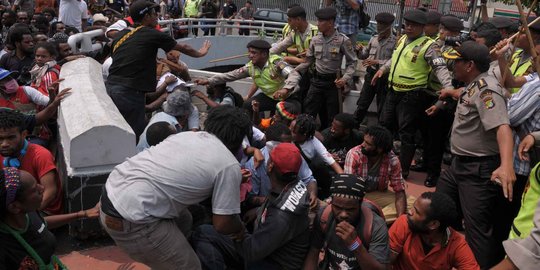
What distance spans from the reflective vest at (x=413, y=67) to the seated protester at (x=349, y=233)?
3050 millimetres

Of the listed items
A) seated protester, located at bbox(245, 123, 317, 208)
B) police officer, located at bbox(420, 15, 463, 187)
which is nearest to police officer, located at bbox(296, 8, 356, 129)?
police officer, located at bbox(420, 15, 463, 187)

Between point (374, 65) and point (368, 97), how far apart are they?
472 mm

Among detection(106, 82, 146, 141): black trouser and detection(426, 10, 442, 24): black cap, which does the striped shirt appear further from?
detection(106, 82, 146, 141): black trouser

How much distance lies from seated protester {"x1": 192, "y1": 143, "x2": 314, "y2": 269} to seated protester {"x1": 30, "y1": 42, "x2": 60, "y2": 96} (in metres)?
2.70

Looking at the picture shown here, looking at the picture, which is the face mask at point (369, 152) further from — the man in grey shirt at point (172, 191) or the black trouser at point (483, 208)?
the man in grey shirt at point (172, 191)

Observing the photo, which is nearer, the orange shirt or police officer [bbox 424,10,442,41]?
the orange shirt

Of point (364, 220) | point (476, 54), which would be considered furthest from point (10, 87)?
point (476, 54)

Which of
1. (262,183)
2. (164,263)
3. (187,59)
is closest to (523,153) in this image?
(262,183)

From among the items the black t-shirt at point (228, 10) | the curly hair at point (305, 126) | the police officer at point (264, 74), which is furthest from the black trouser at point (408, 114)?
the black t-shirt at point (228, 10)

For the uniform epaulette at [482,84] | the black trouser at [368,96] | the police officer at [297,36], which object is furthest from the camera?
the police officer at [297,36]

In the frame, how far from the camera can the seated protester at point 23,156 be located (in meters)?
3.56

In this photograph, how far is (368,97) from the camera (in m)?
6.88

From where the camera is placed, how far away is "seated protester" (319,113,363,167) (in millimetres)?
5254

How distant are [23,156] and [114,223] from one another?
1.13 m
